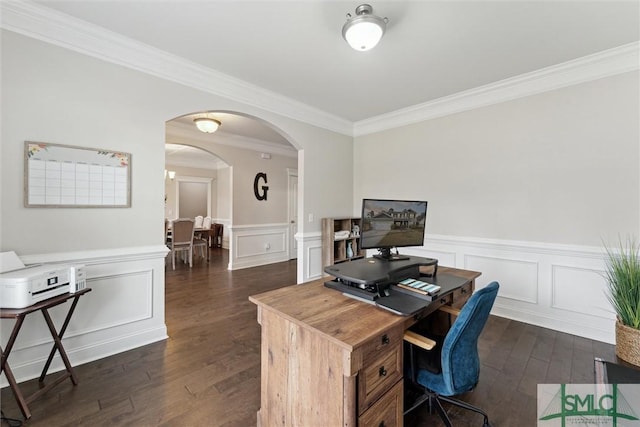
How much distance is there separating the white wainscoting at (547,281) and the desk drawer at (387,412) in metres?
2.43

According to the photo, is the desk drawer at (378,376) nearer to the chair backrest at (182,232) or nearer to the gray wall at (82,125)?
the gray wall at (82,125)

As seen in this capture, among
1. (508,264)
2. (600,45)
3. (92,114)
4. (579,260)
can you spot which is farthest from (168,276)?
(600,45)

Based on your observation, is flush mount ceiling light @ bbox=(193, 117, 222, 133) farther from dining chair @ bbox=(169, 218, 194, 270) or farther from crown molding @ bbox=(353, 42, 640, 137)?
crown molding @ bbox=(353, 42, 640, 137)

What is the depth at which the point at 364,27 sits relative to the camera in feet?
5.90

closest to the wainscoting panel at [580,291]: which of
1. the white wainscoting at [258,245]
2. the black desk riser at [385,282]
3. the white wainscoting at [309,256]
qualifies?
the black desk riser at [385,282]

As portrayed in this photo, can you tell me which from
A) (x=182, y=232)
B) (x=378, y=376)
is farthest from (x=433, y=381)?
(x=182, y=232)

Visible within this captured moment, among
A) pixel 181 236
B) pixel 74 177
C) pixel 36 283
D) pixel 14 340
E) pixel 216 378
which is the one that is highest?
pixel 74 177

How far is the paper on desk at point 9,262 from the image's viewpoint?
5.36 ft

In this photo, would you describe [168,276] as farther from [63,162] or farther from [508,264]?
[508,264]

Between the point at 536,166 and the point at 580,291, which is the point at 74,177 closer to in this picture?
the point at 536,166

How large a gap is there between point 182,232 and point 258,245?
1.62 meters

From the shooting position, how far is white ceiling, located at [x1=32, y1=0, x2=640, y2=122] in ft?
6.08

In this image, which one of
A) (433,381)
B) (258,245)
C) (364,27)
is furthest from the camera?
(258,245)

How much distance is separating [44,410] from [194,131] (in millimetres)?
3950
